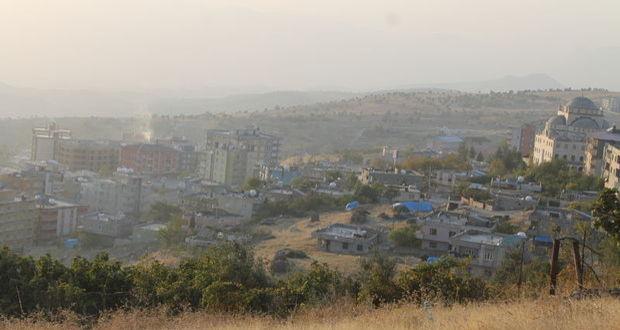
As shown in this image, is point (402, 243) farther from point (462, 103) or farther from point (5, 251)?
point (462, 103)

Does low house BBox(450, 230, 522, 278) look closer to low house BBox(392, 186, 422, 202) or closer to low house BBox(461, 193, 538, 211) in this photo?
low house BBox(461, 193, 538, 211)

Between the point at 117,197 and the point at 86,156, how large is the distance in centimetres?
1249

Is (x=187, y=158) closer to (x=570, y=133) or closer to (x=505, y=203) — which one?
(x=570, y=133)

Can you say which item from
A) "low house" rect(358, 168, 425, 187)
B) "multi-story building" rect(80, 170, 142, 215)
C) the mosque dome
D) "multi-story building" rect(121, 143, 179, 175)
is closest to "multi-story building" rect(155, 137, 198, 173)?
"multi-story building" rect(121, 143, 179, 175)

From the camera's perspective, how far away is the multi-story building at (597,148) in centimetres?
2941

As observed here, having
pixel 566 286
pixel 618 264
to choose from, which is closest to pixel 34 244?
pixel 618 264

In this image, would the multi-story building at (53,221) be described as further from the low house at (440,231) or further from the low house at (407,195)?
the low house at (440,231)

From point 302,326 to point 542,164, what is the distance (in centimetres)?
2503

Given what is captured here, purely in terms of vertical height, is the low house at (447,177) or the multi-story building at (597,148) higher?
the multi-story building at (597,148)

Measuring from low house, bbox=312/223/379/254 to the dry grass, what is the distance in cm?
1264

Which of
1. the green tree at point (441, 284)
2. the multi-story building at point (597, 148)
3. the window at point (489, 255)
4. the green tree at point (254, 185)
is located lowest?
the green tree at point (254, 185)

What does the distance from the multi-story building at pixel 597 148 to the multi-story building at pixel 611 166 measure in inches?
39.9

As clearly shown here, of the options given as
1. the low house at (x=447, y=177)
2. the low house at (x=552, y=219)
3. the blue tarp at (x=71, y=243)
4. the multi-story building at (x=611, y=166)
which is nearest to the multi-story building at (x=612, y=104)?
the low house at (x=447, y=177)

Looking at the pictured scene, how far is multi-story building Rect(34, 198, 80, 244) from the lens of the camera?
1101 inches
